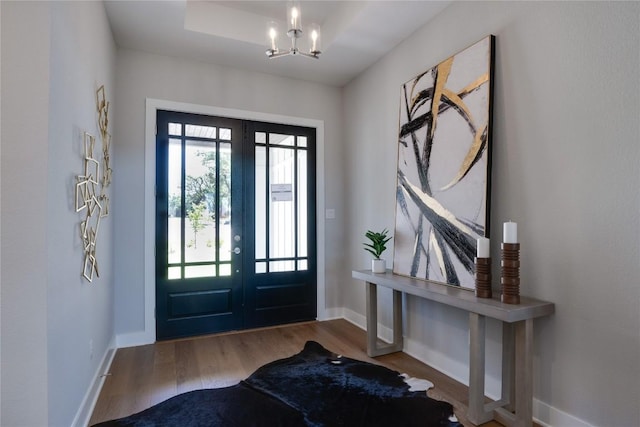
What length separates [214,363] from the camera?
2.90 metres

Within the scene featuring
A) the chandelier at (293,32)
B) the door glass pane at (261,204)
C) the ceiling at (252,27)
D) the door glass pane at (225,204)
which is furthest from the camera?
the door glass pane at (261,204)

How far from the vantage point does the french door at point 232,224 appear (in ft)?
11.3

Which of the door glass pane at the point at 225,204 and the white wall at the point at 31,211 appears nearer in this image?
the white wall at the point at 31,211

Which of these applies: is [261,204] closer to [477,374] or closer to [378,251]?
[378,251]

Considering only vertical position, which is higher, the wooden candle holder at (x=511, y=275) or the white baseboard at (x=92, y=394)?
the wooden candle holder at (x=511, y=275)

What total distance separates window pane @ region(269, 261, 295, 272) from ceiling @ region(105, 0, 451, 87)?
87.6 inches

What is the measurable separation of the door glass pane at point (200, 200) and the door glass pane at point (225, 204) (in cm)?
7

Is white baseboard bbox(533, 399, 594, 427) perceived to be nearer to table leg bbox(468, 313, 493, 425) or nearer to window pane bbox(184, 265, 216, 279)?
table leg bbox(468, 313, 493, 425)

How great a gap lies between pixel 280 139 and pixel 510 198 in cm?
258

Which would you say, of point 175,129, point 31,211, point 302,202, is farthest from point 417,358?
point 175,129

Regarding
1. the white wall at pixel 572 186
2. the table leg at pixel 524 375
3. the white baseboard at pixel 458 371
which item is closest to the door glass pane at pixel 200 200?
the white baseboard at pixel 458 371

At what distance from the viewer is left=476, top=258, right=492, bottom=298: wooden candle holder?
2.11 meters

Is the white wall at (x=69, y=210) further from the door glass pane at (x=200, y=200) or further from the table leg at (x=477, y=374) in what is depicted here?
the table leg at (x=477, y=374)

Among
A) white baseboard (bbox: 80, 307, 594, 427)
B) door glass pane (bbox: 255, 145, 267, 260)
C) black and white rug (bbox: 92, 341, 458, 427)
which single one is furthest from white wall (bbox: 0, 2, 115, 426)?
door glass pane (bbox: 255, 145, 267, 260)
